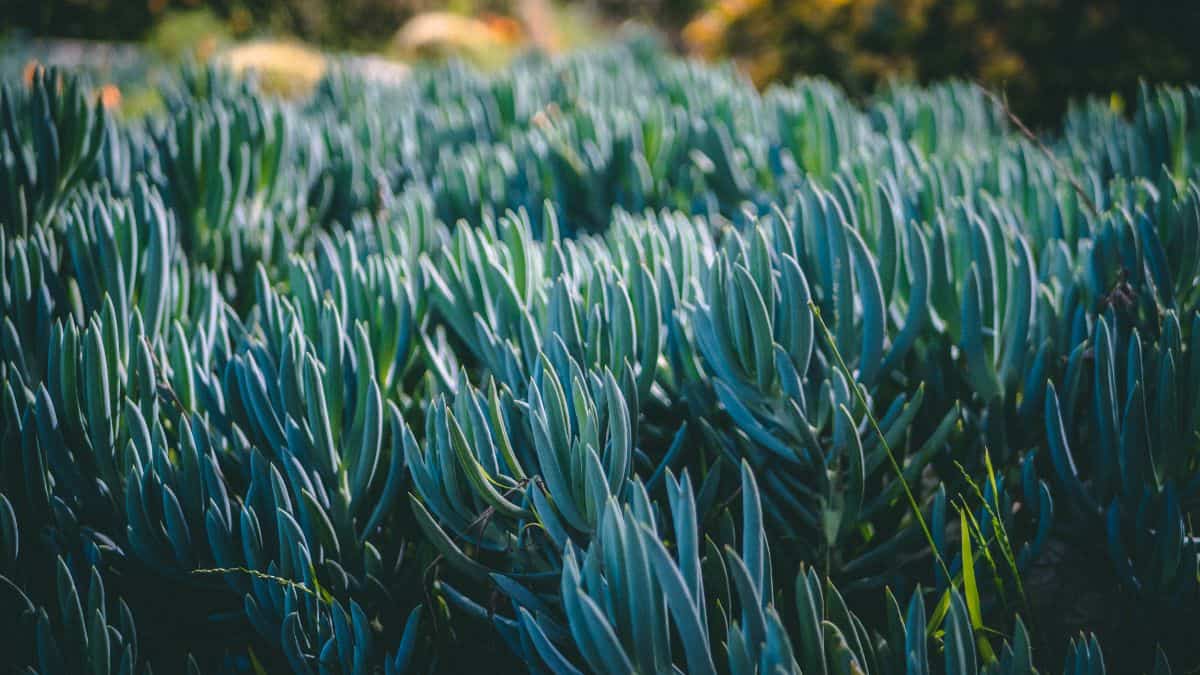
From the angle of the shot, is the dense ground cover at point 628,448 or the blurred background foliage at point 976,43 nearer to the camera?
the dense ground cover at point 628,448

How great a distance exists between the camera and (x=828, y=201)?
55.1 inches


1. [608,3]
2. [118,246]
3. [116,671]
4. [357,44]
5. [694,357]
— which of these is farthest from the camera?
[608,3]

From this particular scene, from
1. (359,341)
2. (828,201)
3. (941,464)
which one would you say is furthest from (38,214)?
(941,464)

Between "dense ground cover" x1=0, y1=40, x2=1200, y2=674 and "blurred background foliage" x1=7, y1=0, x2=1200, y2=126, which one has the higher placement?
"blurred background foliage" x1=7, y1=0, x2=1200, y2=126

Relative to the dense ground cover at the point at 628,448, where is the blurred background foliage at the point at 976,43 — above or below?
above

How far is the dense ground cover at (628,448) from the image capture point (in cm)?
113

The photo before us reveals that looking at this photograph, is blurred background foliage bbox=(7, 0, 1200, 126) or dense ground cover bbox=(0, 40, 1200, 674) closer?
dense ground cover bbox=(0, 40, 1200, 674)

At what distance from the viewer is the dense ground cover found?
1.13 m

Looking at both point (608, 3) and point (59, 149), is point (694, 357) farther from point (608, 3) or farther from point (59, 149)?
point (608, 3)

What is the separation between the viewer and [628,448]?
116 cm

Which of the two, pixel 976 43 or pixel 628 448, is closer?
pixel 628 448

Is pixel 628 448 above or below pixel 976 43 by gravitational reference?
below

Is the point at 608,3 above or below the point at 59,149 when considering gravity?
above

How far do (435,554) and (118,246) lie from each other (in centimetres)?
91
